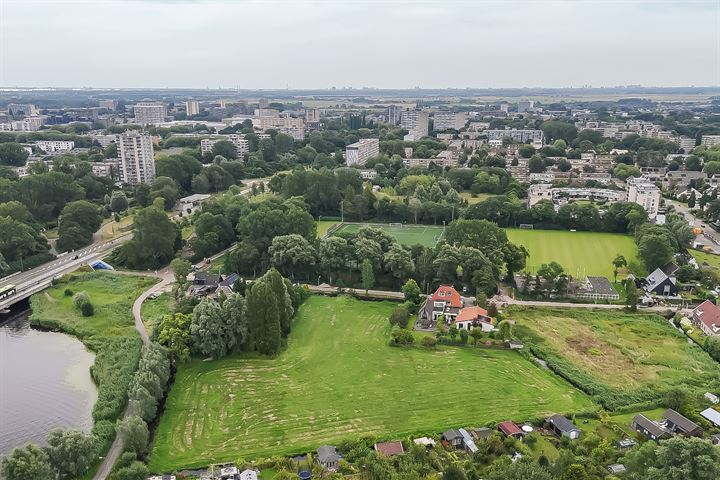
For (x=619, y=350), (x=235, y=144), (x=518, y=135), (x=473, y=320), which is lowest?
(x=619, y=350)

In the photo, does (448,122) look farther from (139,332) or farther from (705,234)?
(139,332)

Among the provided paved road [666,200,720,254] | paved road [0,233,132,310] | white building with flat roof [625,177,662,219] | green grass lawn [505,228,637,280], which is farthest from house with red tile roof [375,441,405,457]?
white building with flat roof [625,177,662,219]

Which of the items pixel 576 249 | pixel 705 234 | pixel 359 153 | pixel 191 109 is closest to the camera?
pixel 576 249

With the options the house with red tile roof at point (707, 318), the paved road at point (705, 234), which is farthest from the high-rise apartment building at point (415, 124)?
the house with red tile roof at point (707, 318)

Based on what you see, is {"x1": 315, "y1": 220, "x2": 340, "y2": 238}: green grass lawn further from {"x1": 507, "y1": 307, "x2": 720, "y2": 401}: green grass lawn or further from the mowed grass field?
{"x1": 507, "y1": 307, "x2": 720, "y2": 401}: green grass lawn

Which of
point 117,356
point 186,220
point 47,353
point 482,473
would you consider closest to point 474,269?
A: point 482,473

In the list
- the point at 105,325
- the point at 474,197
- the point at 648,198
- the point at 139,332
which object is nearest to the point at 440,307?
the point at 139,332

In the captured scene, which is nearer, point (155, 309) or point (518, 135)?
point (155, 309)

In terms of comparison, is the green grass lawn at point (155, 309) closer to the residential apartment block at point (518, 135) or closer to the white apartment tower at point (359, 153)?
the white apartment tower at point (359, 153)
